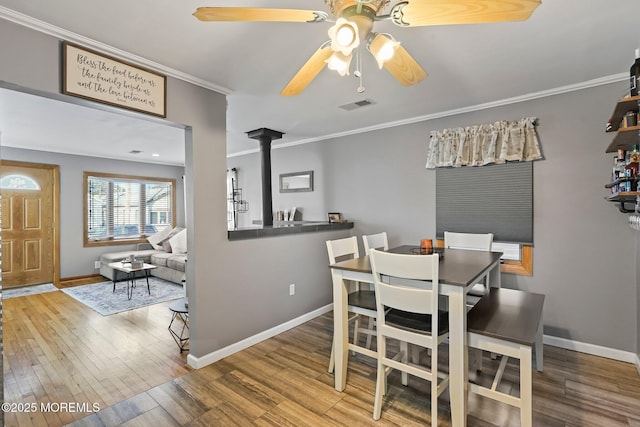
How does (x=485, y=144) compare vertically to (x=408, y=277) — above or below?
above

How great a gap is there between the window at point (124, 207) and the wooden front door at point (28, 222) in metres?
0.55

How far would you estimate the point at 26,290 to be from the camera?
501cm

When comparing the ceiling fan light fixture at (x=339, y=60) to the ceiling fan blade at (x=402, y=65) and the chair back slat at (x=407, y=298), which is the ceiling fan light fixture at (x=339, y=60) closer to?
the ceiling fan blade at (x=402, y=65)

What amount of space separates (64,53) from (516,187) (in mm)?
3793

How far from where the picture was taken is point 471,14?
1.22m

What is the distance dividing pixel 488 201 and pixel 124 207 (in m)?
6.93

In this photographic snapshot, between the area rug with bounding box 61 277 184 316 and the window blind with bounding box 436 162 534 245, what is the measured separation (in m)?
3.96

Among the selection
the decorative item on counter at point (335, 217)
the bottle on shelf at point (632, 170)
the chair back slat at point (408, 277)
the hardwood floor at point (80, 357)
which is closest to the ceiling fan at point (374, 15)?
the chair back slat at point (408, 277)

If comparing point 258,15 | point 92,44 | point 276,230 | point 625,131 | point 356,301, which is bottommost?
point 356,301

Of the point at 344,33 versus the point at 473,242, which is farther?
the point at 473,242

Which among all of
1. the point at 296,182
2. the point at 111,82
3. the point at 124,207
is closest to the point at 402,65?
the point at 111,82

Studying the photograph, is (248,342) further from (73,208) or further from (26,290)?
(73,208)

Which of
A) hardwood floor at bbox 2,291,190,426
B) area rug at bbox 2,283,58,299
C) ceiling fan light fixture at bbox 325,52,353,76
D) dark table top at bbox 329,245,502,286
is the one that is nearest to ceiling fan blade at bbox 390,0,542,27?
ceiling fan light fixture at bbox 325,52,353,76

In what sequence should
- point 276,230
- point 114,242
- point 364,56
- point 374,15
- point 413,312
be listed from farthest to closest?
point 114,242
point 276,230
point 364,56
point 413,312
point 374,15
